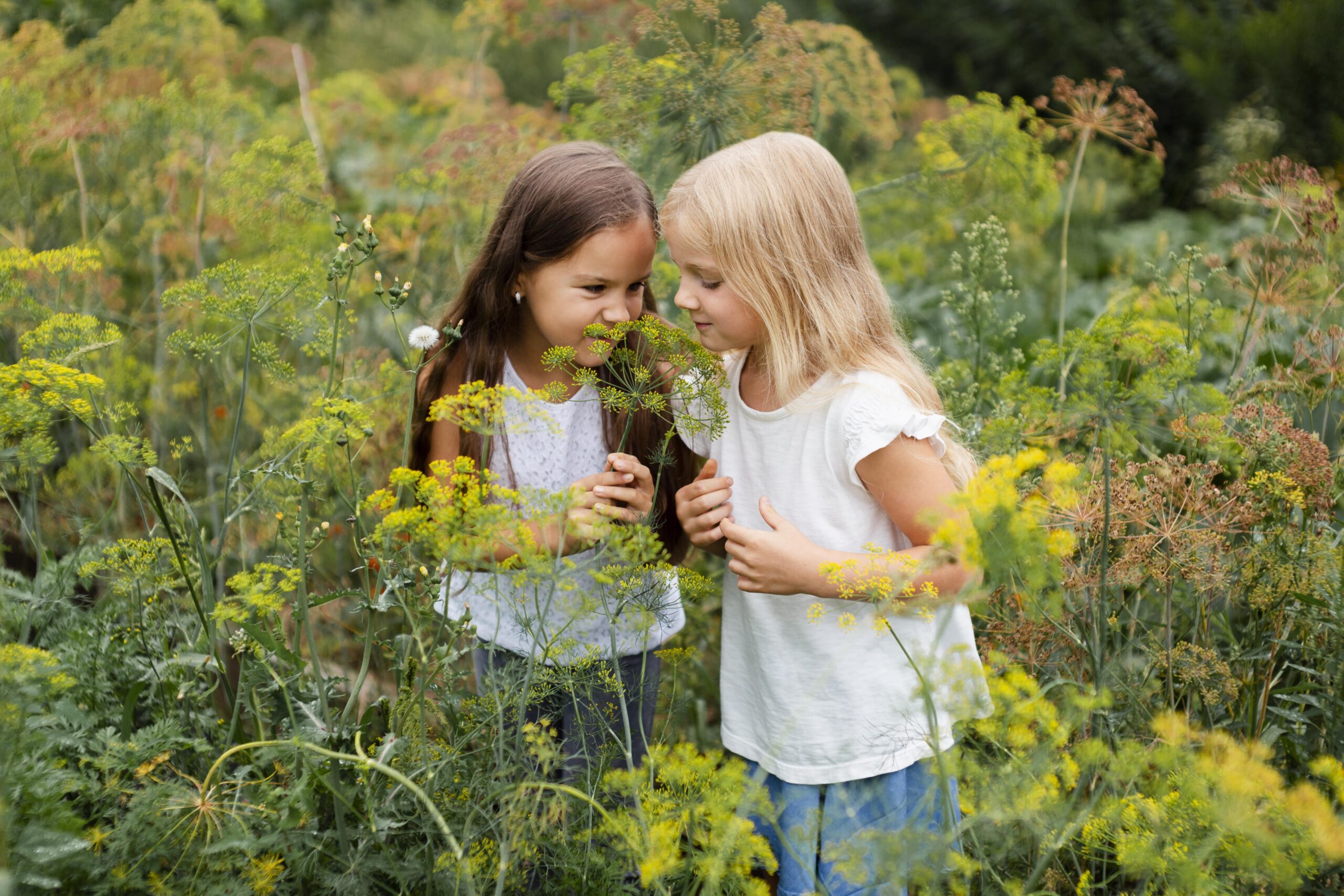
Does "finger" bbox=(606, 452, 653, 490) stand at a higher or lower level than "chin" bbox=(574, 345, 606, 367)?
lower

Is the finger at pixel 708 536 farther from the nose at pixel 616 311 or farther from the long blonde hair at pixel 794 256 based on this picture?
the nose at pixel 616 311

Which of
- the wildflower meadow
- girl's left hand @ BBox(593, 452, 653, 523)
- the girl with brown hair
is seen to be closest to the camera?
the wildflower meadow

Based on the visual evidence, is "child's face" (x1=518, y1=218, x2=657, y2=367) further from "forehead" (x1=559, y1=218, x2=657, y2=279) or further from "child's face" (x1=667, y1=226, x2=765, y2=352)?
"child's face" (x1=667, y1=226, x2=765, y2=352)

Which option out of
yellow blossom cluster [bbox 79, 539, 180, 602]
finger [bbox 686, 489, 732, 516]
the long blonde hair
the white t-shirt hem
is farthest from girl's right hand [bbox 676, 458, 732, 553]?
yellow blossom cluster [bbox 79, 539, 180, 602]

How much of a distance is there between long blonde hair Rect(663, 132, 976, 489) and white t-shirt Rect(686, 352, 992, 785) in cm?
8

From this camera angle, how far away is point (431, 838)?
1727 mm

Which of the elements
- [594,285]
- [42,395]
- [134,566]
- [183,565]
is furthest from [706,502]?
[42,395]

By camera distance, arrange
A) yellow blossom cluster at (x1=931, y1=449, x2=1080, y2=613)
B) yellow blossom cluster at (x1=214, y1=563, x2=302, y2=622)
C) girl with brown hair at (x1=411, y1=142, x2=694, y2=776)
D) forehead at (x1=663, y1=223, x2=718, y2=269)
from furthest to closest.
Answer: girl with brown hair at (x1=411, y1=142, x2=694, y2=776), forehead at (x1=663, y1=223, x2=718, y2=269), yellow blossom cluster at (x1=214, y1=563, x2=302, y2=622), yellow blossom cluster at (x1=931, y1=449, x2=1080, y2=613)

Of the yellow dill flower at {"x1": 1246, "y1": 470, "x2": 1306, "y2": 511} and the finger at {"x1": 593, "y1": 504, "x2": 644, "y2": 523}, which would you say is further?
the yellow dill flower at {"x1": 1246, "y1": 470, "x2": 1306, "y2": 511}

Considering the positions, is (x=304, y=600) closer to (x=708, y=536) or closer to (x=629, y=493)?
(x=629, y=493)

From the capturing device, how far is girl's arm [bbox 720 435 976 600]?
179 centimetres

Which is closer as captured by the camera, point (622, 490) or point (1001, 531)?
point (1001, 531)

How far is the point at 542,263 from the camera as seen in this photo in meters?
2.16

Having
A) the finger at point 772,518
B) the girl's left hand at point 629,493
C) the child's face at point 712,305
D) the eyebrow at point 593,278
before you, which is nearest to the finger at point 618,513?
the girl's left hand at point 629,493
